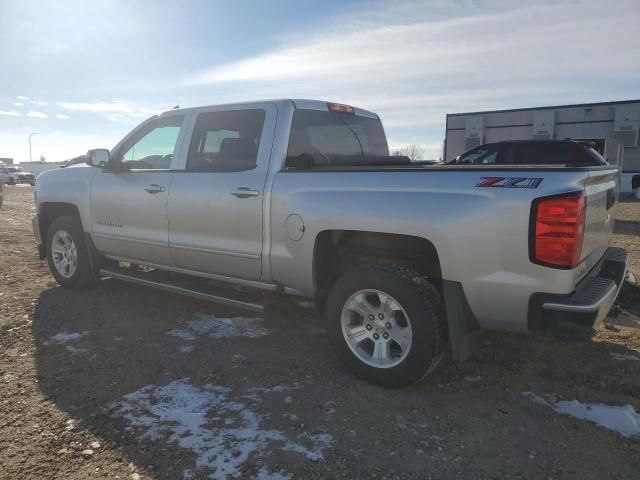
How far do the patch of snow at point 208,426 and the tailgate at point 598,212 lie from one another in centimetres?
194

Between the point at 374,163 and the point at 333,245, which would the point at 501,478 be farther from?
the point at 374,163

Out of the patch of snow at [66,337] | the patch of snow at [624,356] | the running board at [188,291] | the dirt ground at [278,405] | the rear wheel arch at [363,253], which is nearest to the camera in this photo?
the dirt ground at [278,405]

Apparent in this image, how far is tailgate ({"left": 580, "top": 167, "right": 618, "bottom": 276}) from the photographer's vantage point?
293 centimetres

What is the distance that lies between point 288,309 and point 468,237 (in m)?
2.01

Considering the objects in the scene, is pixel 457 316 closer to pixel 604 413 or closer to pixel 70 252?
pixel 604 413

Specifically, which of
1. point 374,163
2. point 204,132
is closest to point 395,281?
point 374,163

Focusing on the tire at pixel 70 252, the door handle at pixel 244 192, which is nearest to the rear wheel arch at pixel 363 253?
the door handle at pixel 244 192

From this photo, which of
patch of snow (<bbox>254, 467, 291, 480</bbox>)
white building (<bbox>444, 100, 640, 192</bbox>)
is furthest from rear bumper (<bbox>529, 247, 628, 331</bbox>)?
white building (<bbox>444, 100, 640, 192</bbox>)

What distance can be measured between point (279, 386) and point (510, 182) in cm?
205

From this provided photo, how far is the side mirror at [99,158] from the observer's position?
5105 millimetres

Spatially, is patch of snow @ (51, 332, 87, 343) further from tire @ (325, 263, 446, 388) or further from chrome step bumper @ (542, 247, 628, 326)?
chrome step bumper @ (542, 247, 628, 326)

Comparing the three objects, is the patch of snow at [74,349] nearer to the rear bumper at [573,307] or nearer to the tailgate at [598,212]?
the rear bumper at [573,307]

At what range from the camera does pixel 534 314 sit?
2836 millimetres

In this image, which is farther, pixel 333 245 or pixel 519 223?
pixel 333 245
